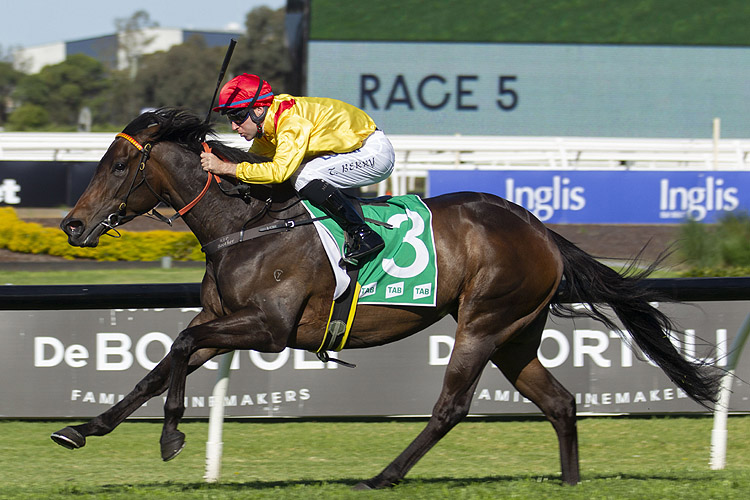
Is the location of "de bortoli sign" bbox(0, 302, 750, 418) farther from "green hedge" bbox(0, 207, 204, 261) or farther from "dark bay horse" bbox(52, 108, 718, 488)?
"green hedge" bbox(0, 207, 204, 261)

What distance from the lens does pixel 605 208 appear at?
45.1 feet

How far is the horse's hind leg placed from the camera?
4465 millimetres

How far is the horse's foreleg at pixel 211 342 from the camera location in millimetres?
3971

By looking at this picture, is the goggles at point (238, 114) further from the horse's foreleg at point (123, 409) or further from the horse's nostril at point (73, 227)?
the horse's foreleg at point (123, 409)

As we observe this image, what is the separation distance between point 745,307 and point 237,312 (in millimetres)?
3406

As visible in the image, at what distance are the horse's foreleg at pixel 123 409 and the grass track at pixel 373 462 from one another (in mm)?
234

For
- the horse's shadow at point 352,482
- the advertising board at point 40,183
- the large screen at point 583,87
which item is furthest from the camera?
the large screen at point 583,87

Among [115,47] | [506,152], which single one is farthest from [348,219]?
[115,47]

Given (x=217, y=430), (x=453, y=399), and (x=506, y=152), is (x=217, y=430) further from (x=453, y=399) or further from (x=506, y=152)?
(x=506, y=152)

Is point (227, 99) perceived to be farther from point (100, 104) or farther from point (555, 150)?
point (100, 104)

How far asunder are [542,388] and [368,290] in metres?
1.02

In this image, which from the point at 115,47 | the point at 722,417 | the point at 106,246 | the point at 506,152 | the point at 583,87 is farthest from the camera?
the point at 115,47

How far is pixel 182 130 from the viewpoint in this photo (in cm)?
435

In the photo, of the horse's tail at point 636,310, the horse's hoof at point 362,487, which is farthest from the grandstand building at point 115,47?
the horse's hoof at point 362,487
